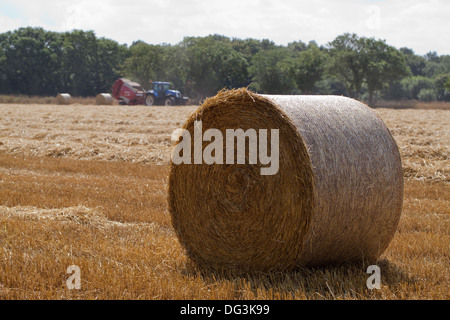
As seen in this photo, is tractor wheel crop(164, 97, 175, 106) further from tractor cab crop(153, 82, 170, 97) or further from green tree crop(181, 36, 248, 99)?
green tree crop(181, 36, 248, 99)

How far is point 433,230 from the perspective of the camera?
7.26 meters

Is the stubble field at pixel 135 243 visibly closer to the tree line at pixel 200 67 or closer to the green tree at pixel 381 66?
the tree line at pixel 200 67

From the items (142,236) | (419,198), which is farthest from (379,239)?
(419,198)

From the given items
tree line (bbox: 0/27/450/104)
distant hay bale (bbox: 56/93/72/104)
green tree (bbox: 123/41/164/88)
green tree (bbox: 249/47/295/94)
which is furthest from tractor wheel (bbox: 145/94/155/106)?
green tree (bbox: 123/41/164/88)

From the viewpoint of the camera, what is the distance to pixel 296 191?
5344 millimetres

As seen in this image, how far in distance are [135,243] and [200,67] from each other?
59.0 m

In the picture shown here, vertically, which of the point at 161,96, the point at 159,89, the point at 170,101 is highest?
the point at 159,89

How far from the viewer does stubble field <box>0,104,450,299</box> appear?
4906 millimetres

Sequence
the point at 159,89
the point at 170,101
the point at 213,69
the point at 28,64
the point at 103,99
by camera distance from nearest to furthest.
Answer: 1. the point at 170,101
2. the point at 159,89
3. the point at 103,99
4. the point at 213,69
5. the point at 28,64

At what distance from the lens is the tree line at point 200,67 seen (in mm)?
59406

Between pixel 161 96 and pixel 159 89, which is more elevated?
pixel 159 89

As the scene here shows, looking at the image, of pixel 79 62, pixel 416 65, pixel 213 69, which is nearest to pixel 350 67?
pixel 213 69

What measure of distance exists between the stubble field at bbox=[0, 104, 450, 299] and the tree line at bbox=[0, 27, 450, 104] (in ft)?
148

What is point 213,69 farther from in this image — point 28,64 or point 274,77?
point 28,64
